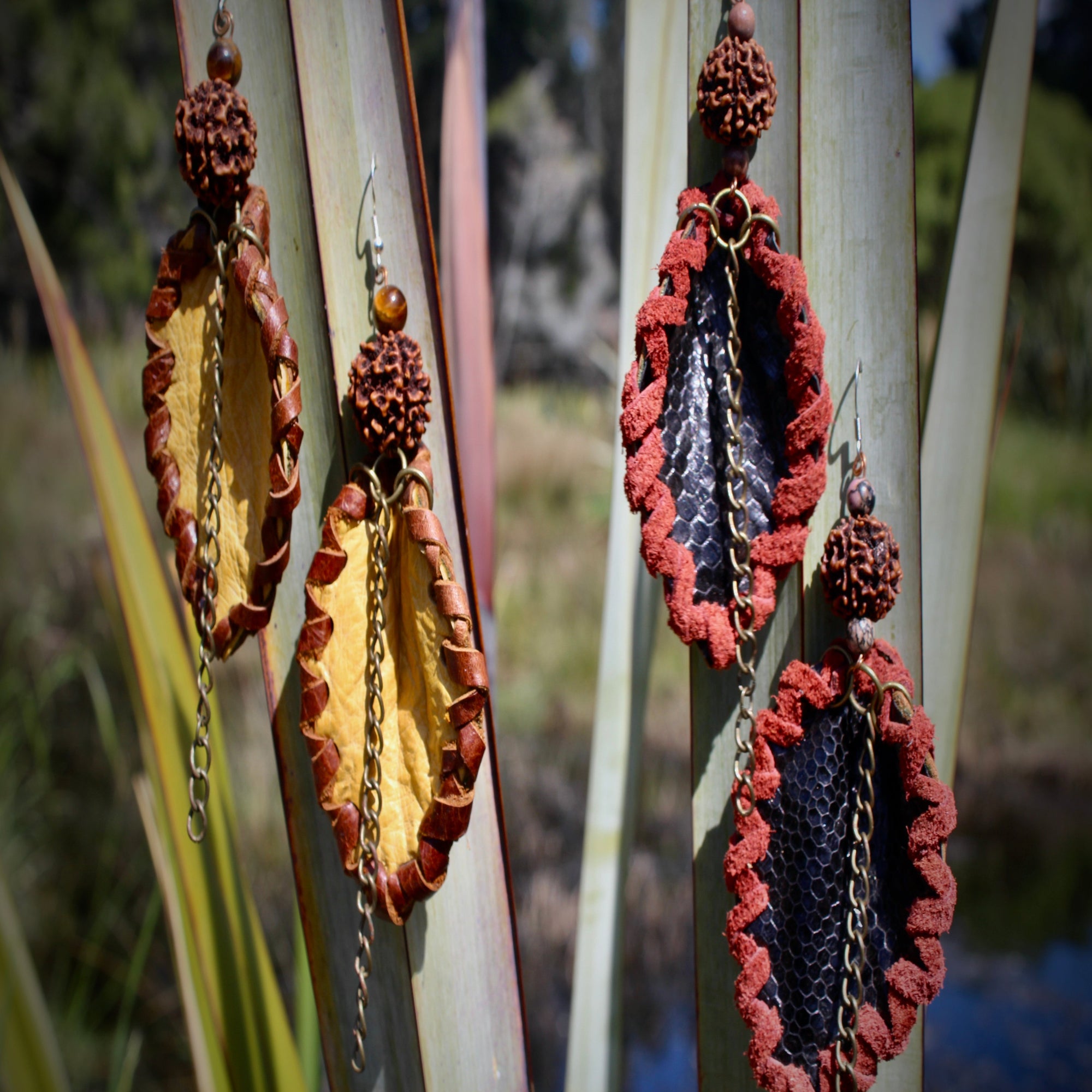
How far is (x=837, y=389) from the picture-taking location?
1.18 feet

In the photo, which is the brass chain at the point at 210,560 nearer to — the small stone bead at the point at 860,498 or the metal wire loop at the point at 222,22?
the metal wire loop at the point at 222,22

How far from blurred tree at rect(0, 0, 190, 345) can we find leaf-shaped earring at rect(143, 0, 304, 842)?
139 cm

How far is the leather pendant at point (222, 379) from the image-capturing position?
321 millimetres

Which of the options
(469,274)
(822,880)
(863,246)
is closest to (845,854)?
(822,880)

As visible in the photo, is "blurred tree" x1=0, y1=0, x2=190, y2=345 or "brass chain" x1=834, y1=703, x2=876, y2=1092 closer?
"brass chain" x1=834, y1=703, x2=876, y2=1092

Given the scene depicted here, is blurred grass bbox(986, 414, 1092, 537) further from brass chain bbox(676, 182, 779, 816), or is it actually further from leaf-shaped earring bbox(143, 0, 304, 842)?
leaf-shaped earring bbox(143, 0, 304, 842)

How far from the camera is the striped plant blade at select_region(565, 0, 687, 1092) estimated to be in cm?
41

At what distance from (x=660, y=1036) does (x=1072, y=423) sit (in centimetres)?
109

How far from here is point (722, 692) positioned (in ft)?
1.20

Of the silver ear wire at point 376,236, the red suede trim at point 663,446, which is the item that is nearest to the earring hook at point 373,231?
the silver ear wire at point 376,236

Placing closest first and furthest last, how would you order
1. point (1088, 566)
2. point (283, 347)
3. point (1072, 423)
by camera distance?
point (283, 347), point (1088, 566), point (1072, 423)

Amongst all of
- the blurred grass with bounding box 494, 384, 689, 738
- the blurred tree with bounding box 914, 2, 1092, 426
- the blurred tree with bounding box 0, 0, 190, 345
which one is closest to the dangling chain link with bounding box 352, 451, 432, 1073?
the blurred grass with bounding box 494, 384, 689, 738

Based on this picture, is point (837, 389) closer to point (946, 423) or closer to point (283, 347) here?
point (946, 423)

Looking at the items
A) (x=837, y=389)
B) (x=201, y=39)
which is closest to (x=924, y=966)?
(x=837, y=389)
